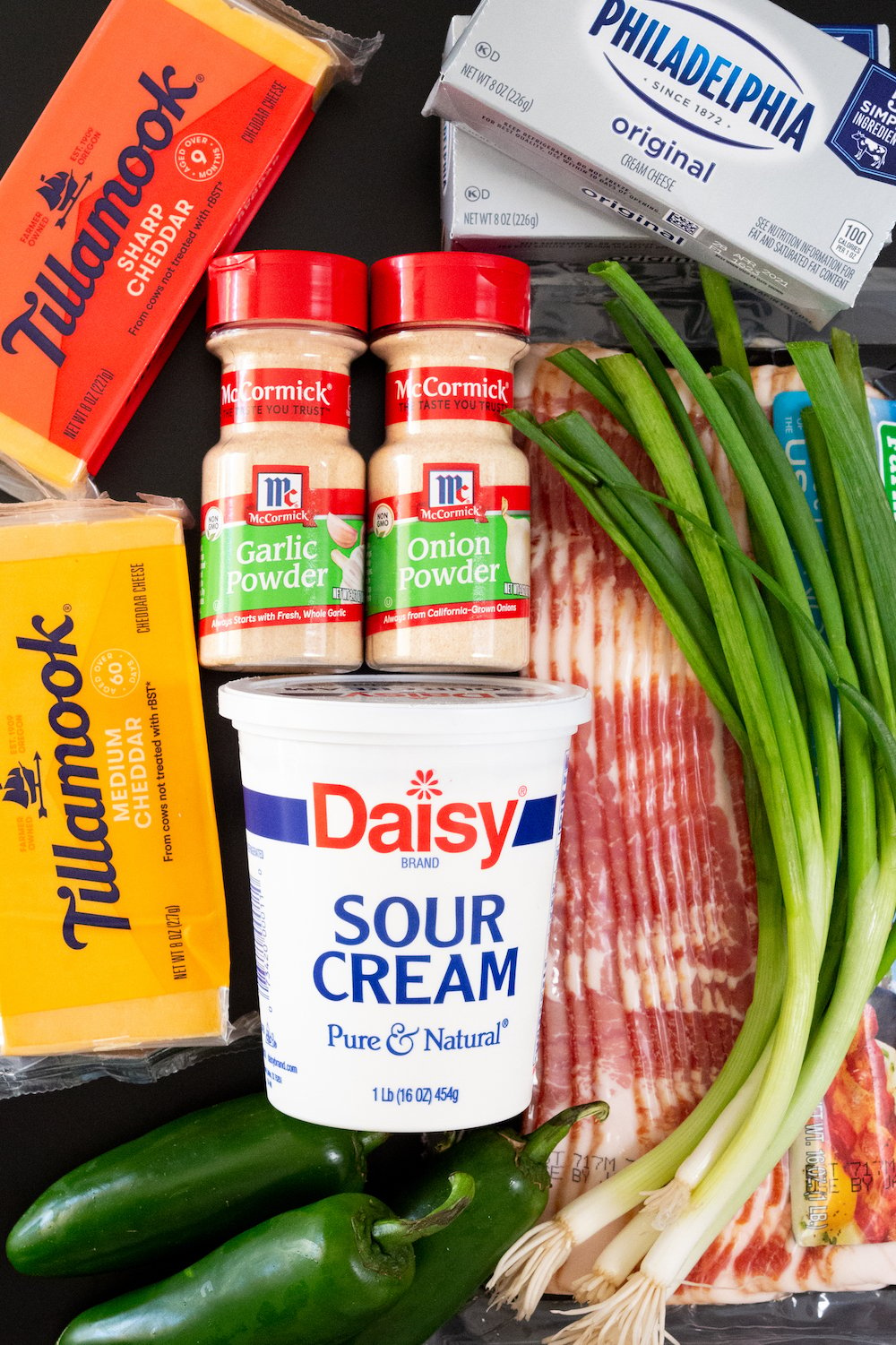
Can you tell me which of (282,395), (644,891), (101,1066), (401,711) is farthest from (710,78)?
(101,1066)

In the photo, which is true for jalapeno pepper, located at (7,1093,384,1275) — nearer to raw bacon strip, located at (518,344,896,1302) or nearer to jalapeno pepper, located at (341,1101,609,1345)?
jalapeno pepper, located at (341,1101,609,1345)

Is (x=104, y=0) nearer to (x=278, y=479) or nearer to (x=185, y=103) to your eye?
(x=185, y=103)

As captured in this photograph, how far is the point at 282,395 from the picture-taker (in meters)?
0.82

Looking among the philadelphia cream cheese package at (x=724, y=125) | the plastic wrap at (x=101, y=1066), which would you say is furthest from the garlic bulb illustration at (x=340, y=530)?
the plastic wrap at (x=101, y=1066)

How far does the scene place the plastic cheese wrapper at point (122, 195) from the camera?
2.83 feet

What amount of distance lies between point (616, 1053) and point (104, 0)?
1.13m

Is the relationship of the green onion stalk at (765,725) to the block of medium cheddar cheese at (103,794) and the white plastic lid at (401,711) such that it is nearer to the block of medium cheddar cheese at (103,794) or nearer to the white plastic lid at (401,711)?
the white plastic lid at (401,711)

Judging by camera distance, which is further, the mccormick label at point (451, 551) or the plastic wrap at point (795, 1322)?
the plastic wrap at point (795, 1322)

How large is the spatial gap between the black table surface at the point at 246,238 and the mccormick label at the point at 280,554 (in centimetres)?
14

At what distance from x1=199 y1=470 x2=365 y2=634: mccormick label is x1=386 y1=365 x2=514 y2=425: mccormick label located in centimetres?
8

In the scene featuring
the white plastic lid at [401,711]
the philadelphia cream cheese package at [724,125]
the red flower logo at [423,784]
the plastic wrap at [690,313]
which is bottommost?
the red flower logo at [423,784]

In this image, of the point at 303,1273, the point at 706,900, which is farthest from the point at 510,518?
the point at 303,1273

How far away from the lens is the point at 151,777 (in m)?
0.89

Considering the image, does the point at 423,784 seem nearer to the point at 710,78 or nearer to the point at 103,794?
the point at 103,794
